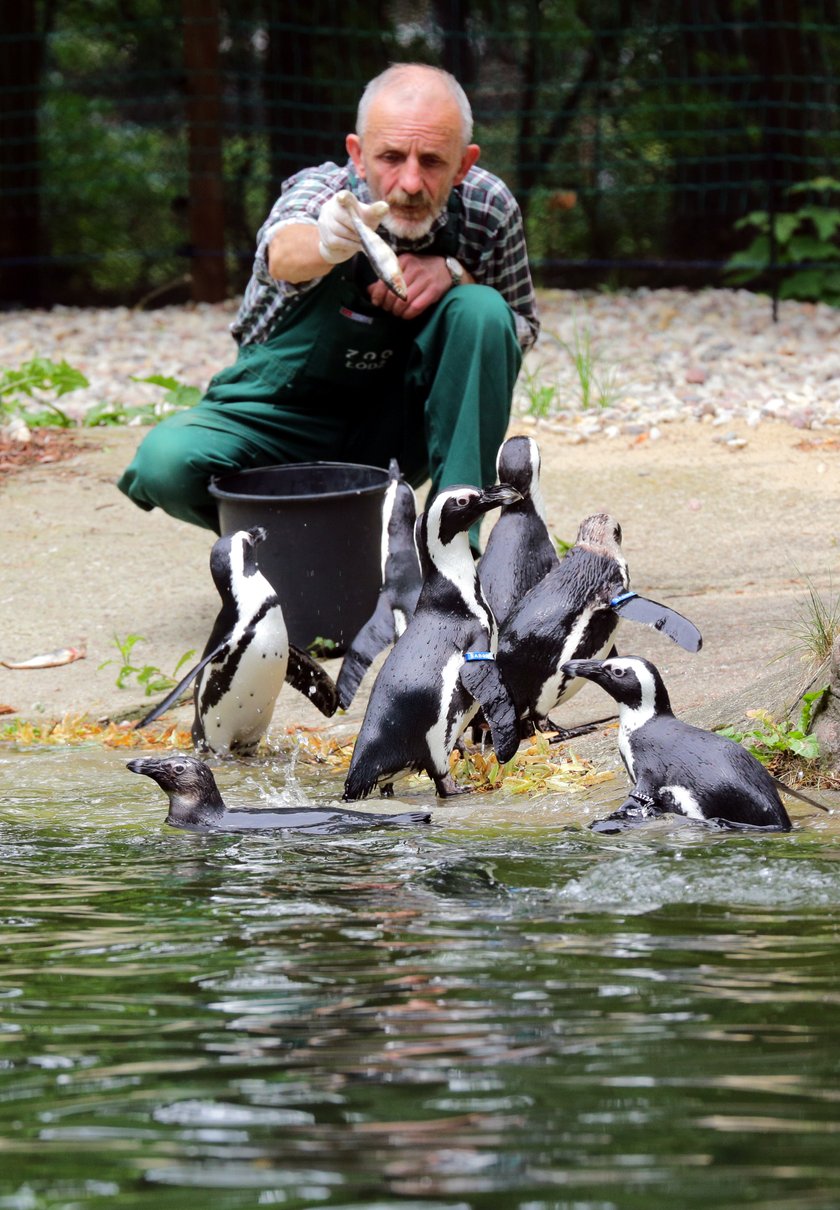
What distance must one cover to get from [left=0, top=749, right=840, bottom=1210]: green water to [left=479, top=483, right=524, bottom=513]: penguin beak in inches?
30.6

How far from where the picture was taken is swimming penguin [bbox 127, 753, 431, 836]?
3.21 metres

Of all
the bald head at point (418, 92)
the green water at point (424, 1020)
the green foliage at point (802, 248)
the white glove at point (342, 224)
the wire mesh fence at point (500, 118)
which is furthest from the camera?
the wire mesh fence at point (500, 118)

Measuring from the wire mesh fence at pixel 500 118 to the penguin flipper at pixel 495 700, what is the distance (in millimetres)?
8529

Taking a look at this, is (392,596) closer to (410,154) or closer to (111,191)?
(410,154)

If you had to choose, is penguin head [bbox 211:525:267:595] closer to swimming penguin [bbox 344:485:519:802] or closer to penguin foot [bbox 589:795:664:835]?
swimming penguin [bbox 344:485:519:802]

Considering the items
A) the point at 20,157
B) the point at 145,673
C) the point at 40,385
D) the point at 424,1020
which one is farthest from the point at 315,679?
the point at 20,157

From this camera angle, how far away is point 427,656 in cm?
362

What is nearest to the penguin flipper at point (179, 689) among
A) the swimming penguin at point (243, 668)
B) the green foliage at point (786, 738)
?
the swimming penguin at point (243, 668)

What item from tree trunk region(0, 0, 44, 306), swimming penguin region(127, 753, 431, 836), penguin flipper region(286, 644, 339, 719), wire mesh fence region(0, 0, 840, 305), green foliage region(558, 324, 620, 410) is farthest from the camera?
tree trunk region(0, 0, 44, 306)

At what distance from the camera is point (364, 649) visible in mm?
4031

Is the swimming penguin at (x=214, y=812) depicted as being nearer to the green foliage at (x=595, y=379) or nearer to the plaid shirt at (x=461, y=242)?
the plaid shirt at (x=461, y=242)

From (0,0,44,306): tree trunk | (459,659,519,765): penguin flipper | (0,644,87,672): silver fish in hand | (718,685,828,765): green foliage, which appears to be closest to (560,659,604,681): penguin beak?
(459,659,519,765): penguin flipper

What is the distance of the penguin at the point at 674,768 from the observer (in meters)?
3.09

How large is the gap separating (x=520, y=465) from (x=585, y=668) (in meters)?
0.79
